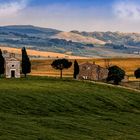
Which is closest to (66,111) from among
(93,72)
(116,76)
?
(116,76)

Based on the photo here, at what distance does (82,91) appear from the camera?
10456 cm

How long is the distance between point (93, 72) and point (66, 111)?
252 feet

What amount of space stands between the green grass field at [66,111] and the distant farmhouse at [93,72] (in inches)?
1502

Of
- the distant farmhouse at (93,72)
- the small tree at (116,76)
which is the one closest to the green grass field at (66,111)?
the small tree at (116,76)

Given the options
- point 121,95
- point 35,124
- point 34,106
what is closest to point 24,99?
point 34,106

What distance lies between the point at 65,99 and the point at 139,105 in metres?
17.3

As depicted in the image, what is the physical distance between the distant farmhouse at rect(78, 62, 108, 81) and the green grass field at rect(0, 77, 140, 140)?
38159 millimetres

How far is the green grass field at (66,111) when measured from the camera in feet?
205

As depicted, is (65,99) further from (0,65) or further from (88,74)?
(88,74)

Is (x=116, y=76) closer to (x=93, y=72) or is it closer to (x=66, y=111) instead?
(x=93, y=72)

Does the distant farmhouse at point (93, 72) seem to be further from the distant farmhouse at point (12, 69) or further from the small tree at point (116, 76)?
the distant farmhouse at point (12, 69)

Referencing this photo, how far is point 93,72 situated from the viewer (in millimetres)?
161375

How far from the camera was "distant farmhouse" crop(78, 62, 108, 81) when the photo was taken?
6220 inches

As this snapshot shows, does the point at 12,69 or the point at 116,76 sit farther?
the point at 12,69
